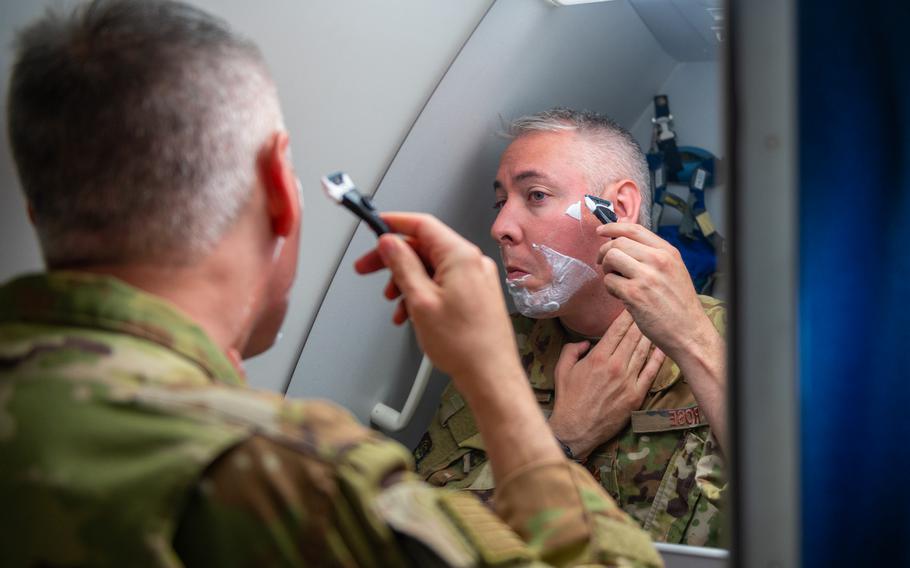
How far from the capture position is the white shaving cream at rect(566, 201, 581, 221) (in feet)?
7.30

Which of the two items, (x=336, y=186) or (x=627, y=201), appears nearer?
(x=336, y=186)

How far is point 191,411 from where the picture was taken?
2.68ft

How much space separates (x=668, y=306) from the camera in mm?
1908

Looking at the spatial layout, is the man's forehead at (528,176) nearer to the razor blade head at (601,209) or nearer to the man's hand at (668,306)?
the razor blade head at (601,209)

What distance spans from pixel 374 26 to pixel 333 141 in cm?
25

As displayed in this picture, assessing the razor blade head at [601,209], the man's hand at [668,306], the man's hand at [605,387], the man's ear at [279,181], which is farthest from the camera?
the razor blade head at [601,209]

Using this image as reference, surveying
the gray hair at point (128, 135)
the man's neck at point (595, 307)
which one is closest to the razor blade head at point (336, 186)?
the gray hair at point (128, 135)

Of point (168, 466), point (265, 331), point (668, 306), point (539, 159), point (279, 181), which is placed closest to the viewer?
point (168, 466)

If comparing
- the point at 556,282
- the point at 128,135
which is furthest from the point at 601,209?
the point at 128,135

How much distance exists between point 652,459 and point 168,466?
1343 mm

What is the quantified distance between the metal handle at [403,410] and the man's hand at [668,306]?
19.3 inches

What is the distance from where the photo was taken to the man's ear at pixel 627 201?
2.34 m

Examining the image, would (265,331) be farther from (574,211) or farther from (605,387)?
(574,211)

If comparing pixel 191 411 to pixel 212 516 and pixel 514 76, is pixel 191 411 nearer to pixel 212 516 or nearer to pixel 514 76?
pixel 212 516
